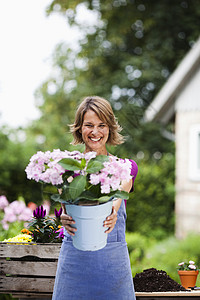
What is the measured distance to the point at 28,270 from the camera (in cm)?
254

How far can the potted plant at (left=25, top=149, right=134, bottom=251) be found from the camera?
1.68 m

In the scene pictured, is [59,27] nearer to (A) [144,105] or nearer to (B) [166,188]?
(A) [144,105]

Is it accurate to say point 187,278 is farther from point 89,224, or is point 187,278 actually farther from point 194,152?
point 194,152

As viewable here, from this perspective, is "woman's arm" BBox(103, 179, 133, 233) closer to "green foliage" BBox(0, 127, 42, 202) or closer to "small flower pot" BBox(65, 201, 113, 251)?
"small flower pot" BBox(65, 201, 113, 251)

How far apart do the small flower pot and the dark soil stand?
3.52 feet

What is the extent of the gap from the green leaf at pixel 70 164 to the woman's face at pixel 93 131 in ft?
1.03

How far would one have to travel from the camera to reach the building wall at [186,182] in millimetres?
8144

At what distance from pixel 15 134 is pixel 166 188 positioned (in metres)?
3.41

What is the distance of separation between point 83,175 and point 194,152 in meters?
6.67

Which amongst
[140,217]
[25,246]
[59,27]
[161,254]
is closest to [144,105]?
[59,27]

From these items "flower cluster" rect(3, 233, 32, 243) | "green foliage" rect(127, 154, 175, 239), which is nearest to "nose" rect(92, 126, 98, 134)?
"flower cluster" rect(3, 233, 32, 243)

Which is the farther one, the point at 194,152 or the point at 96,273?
the point at 194,152

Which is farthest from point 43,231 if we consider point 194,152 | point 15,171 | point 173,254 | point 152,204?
point 152,204

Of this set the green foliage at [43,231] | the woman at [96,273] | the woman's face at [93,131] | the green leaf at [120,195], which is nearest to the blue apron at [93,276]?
the woman at [96,273]
